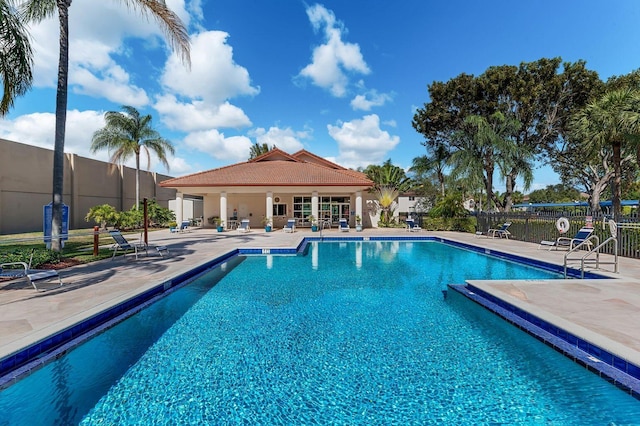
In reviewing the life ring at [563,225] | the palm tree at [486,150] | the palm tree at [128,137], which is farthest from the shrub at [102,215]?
the life ring at [563,225]

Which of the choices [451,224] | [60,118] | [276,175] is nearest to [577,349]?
[60,118]

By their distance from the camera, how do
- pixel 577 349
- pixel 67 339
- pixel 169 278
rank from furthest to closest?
1. pixel 169 278
2. pixel 67 339
3. pixel 577 349

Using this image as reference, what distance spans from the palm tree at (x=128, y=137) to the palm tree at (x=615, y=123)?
96.5 feet

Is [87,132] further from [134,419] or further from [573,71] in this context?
[573,71]

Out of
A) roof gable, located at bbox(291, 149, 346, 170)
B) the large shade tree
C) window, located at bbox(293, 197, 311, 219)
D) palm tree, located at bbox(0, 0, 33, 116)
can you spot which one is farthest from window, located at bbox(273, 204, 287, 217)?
palm tree, located at bbox(0, 0, 33, 116)

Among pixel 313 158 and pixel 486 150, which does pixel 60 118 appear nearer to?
pixel 313 158

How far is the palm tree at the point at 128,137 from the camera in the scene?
2462cm

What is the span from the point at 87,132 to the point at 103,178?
4151 millimetres

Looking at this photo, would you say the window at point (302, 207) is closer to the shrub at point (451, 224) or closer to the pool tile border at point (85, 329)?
the shrub at point (451, 224)

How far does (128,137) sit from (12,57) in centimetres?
1907

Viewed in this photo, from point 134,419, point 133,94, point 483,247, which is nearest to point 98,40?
point 133,94

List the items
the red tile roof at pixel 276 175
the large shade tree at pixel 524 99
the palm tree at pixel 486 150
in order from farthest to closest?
1. the large shade tree at pixel 524 99
2. the palm tree at pixel 486 150
3. the red tile roof at pixel 276 175

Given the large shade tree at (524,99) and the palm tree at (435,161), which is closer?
the large shade tree at (524,99)

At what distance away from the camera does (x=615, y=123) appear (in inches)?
496
